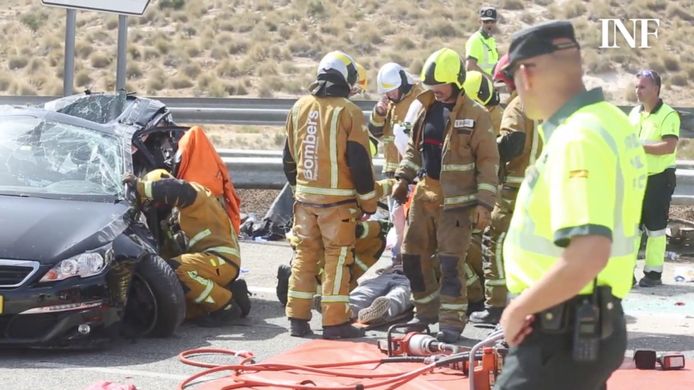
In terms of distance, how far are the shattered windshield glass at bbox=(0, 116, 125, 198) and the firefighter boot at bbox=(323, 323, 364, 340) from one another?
5.37 feet

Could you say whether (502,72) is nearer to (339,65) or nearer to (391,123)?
(339,65)

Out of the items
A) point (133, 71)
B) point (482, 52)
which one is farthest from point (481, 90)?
point (133, 71)

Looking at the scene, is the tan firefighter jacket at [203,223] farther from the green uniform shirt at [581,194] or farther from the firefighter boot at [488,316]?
the green uniform shirt at [581,194]

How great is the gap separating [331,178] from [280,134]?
56.4 feet

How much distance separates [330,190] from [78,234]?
1687 millimetres

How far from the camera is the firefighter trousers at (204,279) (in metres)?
8.23

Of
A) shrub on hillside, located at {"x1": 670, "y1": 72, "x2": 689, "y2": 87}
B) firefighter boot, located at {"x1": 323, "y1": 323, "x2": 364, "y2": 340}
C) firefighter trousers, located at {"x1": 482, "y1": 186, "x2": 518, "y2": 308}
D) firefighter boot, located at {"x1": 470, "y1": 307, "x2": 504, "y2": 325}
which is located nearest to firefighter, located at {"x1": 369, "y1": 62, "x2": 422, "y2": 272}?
firefighter boot, located at {"x1": 470, "y1": 307, "x2": 504, "y2": 325}

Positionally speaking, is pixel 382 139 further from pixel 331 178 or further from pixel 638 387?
pixel 638 387

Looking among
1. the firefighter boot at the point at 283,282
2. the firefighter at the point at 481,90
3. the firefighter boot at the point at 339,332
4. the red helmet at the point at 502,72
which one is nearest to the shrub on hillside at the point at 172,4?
the firefighter at the point at 481,90

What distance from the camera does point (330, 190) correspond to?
8.06 metres

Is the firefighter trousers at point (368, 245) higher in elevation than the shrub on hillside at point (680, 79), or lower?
lower

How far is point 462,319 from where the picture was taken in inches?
315

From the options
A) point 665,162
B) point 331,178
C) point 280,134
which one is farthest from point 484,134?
point 280,134

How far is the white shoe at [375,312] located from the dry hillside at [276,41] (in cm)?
2484
